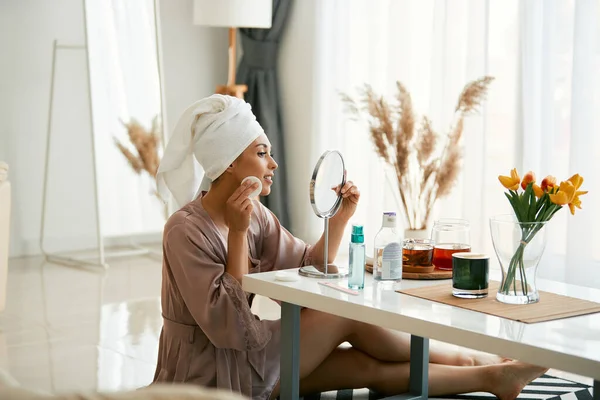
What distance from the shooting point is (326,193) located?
7.69 ft

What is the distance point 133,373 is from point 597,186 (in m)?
2.29

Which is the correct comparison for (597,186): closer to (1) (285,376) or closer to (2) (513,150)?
(2) (513,150)

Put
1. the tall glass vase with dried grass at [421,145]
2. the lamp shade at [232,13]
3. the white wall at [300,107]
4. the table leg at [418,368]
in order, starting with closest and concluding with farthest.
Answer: the table leg at [418,368] → the tall glass vase with dried grass at [421,145] → the lamp shade at [232,13] → the white wall at [300,107]

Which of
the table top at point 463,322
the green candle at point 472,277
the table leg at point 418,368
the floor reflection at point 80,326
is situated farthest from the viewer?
the floor reflection at point 80,326

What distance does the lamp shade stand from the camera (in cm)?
530

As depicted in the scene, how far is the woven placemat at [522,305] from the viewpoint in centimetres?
186

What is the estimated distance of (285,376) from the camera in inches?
89.7

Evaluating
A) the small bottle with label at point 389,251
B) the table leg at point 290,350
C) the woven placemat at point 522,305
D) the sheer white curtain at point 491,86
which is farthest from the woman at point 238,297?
the sheer white curtain at point 491,86

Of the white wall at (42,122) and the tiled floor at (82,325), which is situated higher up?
the white wall at (42,122)

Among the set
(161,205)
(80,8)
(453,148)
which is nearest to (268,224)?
(453,148)

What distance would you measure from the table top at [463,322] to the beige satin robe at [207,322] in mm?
116

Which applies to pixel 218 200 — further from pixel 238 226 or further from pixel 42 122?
pixel 42 122

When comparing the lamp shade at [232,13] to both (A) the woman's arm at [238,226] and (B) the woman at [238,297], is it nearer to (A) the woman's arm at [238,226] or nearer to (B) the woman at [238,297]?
(B) the woman at [238,297]

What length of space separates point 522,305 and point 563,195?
0.26 meters
